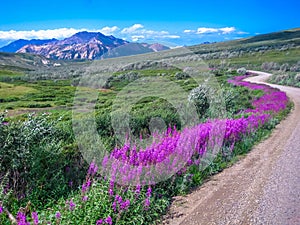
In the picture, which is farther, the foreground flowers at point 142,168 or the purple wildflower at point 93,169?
the purple wildflower at point 93,169

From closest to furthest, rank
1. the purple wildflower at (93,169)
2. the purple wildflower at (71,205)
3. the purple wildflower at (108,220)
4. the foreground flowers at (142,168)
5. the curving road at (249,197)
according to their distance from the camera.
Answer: the purple wildflower at (108,220)
the purple wildflower at (71,205)
the foreground flowers at (142,168)
the curving road at (249,197)
the purple wildflower at (93,169)

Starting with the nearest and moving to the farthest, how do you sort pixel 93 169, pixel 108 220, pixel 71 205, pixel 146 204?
1. pixel 108 220
2. pixel 71 205
3. pixel 146 204
4. pixel 93 169

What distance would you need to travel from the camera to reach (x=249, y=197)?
19.6 ft

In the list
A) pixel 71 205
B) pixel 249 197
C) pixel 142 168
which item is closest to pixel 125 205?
pixel 71 205

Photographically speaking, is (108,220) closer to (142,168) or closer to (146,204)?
(146,204)

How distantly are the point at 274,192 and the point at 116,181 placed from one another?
350cm

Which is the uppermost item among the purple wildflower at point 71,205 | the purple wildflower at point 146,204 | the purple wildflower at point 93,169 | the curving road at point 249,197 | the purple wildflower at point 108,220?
the purple wildflower at point 93,169

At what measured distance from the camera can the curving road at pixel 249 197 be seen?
5.20 m

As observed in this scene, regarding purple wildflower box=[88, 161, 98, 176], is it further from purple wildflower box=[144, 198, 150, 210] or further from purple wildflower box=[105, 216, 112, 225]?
Answer: purple wildflower box=[105, 216, 112, 225]

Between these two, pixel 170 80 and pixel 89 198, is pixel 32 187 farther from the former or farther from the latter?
pixel 170 80

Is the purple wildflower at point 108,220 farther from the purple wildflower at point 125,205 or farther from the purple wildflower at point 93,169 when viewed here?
the purple wildflower at point 93,169

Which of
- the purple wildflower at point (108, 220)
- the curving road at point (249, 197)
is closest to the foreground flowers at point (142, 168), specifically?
the purple wildflower at point (108, 220)

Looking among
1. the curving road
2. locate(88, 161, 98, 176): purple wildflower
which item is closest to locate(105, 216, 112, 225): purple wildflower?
the curving road

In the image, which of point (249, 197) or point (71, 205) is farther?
point (249, 197)
